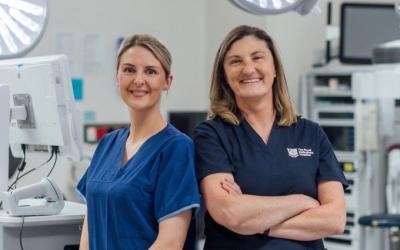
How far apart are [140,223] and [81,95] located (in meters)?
3.38

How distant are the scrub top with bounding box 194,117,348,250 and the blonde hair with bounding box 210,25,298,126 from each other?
31 mm

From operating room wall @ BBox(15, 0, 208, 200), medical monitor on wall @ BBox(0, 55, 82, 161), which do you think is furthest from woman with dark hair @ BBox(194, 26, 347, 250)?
operating room wall @ BBox(15, 0, 208, 200)

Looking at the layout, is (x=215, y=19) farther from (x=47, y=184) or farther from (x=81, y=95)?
(x=47, y=184)

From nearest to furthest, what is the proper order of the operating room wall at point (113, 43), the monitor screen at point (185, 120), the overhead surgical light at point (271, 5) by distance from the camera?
the overhead surgical light at point (271, 5) < the operating room wall at point (113, 43) < the monitor screen at point (185, 120)

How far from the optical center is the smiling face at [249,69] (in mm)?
2115

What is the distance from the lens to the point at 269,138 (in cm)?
214

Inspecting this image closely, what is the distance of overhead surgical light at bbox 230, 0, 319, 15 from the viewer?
1926 millimetres

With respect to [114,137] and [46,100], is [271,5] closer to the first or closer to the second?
[114,137]

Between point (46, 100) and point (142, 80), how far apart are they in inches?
19.7

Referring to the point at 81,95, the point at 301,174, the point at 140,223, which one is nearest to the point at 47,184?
the point at 140,223

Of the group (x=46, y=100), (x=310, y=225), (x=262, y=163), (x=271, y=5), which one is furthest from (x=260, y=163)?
(x=46, y=100)

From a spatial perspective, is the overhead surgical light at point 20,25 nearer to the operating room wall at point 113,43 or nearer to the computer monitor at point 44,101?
the computer monitor at point 44,101

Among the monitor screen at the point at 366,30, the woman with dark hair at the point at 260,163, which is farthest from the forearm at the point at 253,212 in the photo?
the monitor screen at the point at 366,30

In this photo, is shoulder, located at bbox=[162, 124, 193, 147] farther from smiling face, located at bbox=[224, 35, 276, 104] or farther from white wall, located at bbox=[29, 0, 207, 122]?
white wall, located at bbox=[29, 0, 207, 122]
